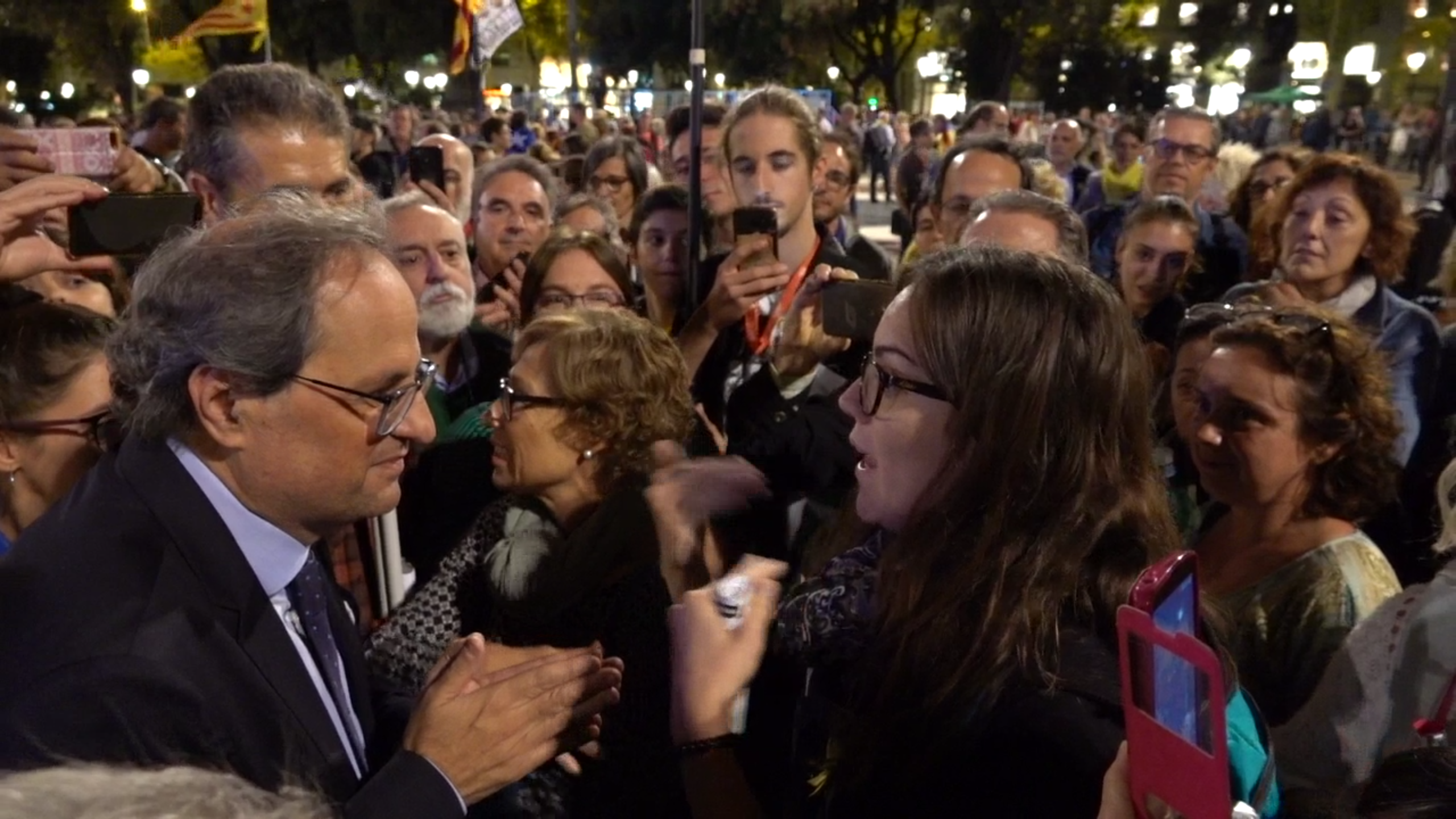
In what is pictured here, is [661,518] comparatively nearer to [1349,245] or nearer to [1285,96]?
[1349,245]

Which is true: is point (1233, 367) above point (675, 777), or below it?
above

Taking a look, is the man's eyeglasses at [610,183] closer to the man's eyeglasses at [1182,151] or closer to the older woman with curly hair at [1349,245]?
the man's eyeglasses at [1182,151]

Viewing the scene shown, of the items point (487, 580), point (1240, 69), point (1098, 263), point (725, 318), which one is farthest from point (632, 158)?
point (1240, 69)

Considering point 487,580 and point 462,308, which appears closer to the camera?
point 487,580

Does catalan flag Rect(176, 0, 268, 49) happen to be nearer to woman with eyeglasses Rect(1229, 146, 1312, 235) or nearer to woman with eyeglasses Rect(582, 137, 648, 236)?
woman with eyeglasses Rect(582, 137, 648, 236)

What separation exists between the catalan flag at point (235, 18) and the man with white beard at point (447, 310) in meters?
2.04

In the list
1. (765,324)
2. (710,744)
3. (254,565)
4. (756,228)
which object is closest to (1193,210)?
(765,324)

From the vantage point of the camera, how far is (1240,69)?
152 feet

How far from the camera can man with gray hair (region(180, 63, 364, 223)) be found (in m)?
3.21

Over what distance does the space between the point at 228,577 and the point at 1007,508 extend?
1.04 m

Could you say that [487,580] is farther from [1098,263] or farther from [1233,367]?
[1098,263]

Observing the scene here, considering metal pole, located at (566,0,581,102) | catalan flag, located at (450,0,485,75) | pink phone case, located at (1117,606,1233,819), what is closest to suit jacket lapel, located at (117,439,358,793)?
pink phone case, located at (1117,606,1233,819)

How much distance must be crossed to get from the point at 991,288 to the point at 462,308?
8.01 ft

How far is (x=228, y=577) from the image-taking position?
166cm
